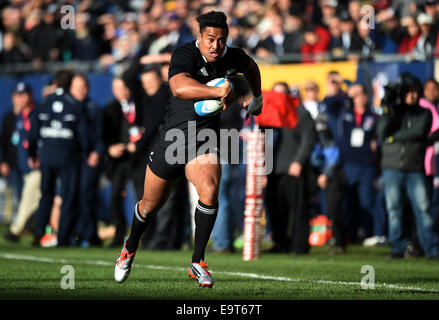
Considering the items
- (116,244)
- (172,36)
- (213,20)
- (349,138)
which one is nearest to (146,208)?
(213,20)

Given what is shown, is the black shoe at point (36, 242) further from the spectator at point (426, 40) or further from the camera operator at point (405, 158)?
the spectator at point (426, 40)

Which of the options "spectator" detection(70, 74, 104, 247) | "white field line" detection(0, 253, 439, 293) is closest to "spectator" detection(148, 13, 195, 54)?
"spectator" detection(70, 74, 104, 247)

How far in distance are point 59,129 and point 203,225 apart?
21.8ft

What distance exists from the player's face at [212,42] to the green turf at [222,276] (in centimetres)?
204

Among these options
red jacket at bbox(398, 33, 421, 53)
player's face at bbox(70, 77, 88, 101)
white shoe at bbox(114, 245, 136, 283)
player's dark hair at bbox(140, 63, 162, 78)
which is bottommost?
white shoe at bbox(114, 245, 136, 283)

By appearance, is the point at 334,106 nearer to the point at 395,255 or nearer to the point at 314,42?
the point at 314,42

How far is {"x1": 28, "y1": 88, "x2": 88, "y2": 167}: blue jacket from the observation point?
14.3m

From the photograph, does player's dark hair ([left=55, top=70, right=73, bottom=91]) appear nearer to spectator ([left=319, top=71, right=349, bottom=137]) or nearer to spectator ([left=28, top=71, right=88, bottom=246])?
spectator ([left=28, top=71, right=88, bottom=246])

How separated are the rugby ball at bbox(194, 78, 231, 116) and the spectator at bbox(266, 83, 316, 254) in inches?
194

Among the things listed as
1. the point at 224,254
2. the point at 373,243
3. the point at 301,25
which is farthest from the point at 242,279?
the point at 301,25

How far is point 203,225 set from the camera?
8.20 m

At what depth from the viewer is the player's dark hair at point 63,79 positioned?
1448 cm

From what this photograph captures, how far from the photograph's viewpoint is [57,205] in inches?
641
